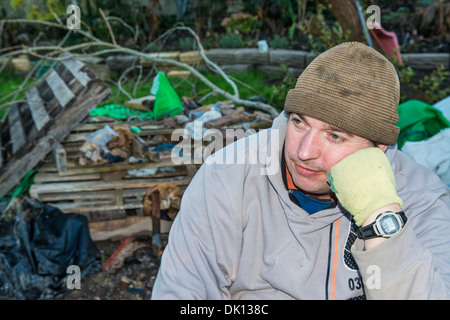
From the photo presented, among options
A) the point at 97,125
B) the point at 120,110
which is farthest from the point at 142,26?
the point at 97,125

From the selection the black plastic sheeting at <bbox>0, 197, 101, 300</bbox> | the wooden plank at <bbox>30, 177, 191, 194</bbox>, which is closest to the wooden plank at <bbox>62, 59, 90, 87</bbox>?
the wooden plank at <bbox>30, 177, 191, 194</bbox>

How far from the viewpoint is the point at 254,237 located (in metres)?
2.00

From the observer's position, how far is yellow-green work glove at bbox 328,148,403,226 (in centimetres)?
158

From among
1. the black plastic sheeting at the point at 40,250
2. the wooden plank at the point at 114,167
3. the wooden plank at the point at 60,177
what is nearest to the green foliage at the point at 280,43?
the wooden plank at the point at 114,167

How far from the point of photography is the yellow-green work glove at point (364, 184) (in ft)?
5.19

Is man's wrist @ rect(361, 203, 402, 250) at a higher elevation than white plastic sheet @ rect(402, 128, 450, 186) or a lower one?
higher

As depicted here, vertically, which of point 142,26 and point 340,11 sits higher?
point 340,11

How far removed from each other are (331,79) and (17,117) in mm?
4259

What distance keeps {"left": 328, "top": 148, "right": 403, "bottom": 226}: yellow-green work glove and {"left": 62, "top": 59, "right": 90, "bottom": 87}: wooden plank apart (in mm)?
3464

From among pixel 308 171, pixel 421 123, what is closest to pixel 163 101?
pixel 421 123

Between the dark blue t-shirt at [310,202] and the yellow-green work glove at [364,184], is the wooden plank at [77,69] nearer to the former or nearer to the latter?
the dark blue t-shirt at [310,202]

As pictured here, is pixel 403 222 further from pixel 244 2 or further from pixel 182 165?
pixel 244 2

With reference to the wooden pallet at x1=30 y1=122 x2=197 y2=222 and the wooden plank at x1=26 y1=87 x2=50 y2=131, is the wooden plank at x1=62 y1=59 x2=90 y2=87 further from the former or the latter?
the wooden pallet at x1=30 y1=122 x2=197 y2=222

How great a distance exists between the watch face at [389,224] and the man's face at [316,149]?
33cm
